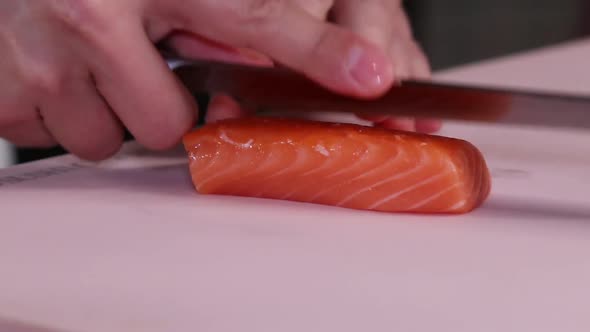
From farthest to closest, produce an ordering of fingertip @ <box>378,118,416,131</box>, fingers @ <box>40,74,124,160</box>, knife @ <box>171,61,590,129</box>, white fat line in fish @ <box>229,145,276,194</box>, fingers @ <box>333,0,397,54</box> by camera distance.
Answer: fingers @ <box>333,0,397,54</box>, fingertip @ <box>378,118,416,131</box>, fingers @ <box>40,74,124,160</box>, white fat line in fish @ <box>229,145,276,194</box>, knife @ <box>171,61,590,129</box>

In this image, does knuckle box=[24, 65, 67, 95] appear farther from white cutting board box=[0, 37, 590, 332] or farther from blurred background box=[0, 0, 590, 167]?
blurred background box=[0, 0, 590, 167]

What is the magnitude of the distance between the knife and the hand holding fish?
0.16 ft

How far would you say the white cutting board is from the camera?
2.98 feet

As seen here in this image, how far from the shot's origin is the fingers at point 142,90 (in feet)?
4.59

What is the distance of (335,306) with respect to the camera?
0.93 metres

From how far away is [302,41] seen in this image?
134 centimetres

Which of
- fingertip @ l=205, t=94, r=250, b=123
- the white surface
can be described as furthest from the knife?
the white surface

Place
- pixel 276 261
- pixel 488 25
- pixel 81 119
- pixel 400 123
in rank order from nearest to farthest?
1. pixel 276 261
2. pixel 81 119
3. pixel 400 123
4. pixel 488 25

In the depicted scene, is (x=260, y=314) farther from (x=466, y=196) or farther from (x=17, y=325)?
(x=466, y=196)

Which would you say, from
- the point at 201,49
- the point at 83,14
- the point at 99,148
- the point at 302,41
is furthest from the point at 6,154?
the point at 302,41

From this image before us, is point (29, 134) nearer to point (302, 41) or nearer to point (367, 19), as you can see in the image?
point (302, 41)

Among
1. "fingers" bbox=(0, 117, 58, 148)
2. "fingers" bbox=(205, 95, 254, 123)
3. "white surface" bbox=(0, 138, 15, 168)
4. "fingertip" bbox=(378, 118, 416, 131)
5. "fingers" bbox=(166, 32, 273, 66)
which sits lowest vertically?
"white surface" bbox=(0, 138, 15, 168)

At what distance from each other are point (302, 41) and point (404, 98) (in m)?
0.21

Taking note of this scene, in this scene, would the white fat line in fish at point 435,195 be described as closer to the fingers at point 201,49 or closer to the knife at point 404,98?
the knife at point 404,98
